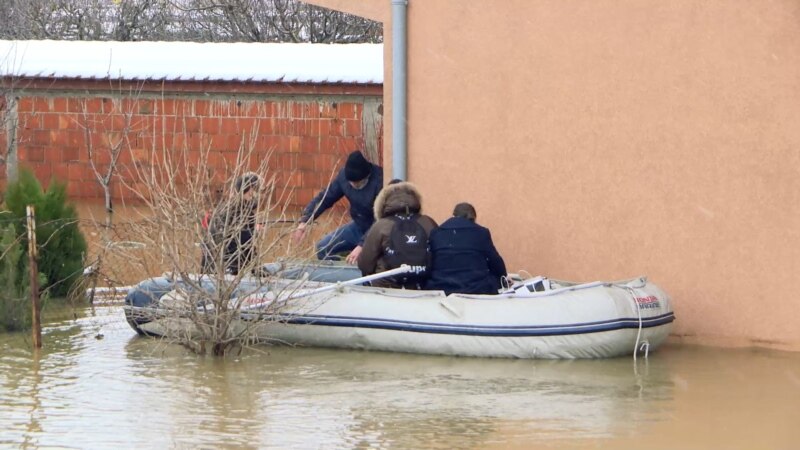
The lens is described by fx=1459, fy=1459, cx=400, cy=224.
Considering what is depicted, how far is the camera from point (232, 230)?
10500 mm

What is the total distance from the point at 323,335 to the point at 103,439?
3.14 m

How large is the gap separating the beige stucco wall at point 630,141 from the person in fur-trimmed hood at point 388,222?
3.52 feet

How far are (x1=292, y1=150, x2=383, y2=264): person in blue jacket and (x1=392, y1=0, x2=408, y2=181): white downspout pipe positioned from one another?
10.7 inches

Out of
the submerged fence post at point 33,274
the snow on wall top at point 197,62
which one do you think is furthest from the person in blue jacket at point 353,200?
the snow on wall top at point 197,62

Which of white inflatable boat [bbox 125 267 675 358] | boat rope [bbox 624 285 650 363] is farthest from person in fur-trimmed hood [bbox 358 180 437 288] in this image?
boat rope [bbox 624 285 650 363]

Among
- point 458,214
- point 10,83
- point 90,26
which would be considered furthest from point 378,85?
point 90,26

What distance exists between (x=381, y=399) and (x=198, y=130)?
11.0 m

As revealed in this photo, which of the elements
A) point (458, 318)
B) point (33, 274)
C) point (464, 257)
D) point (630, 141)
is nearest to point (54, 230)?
point (33, 274)

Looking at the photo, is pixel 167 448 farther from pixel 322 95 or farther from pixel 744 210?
pixel 322 95

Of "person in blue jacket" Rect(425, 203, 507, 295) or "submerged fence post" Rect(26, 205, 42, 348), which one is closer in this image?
"submerged fence post" Rect(26, 205, 42, 348)

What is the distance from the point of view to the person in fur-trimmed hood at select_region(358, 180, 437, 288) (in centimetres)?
1123

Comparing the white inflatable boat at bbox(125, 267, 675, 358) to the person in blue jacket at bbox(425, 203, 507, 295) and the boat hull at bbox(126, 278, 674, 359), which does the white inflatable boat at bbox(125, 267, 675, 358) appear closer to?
the boat hull at bbox(126, 278, 674, 359)

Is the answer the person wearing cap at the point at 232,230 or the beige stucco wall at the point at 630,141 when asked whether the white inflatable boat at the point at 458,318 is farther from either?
the beige stucco wall at the point at 630,141

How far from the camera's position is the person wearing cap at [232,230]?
10445 mm
